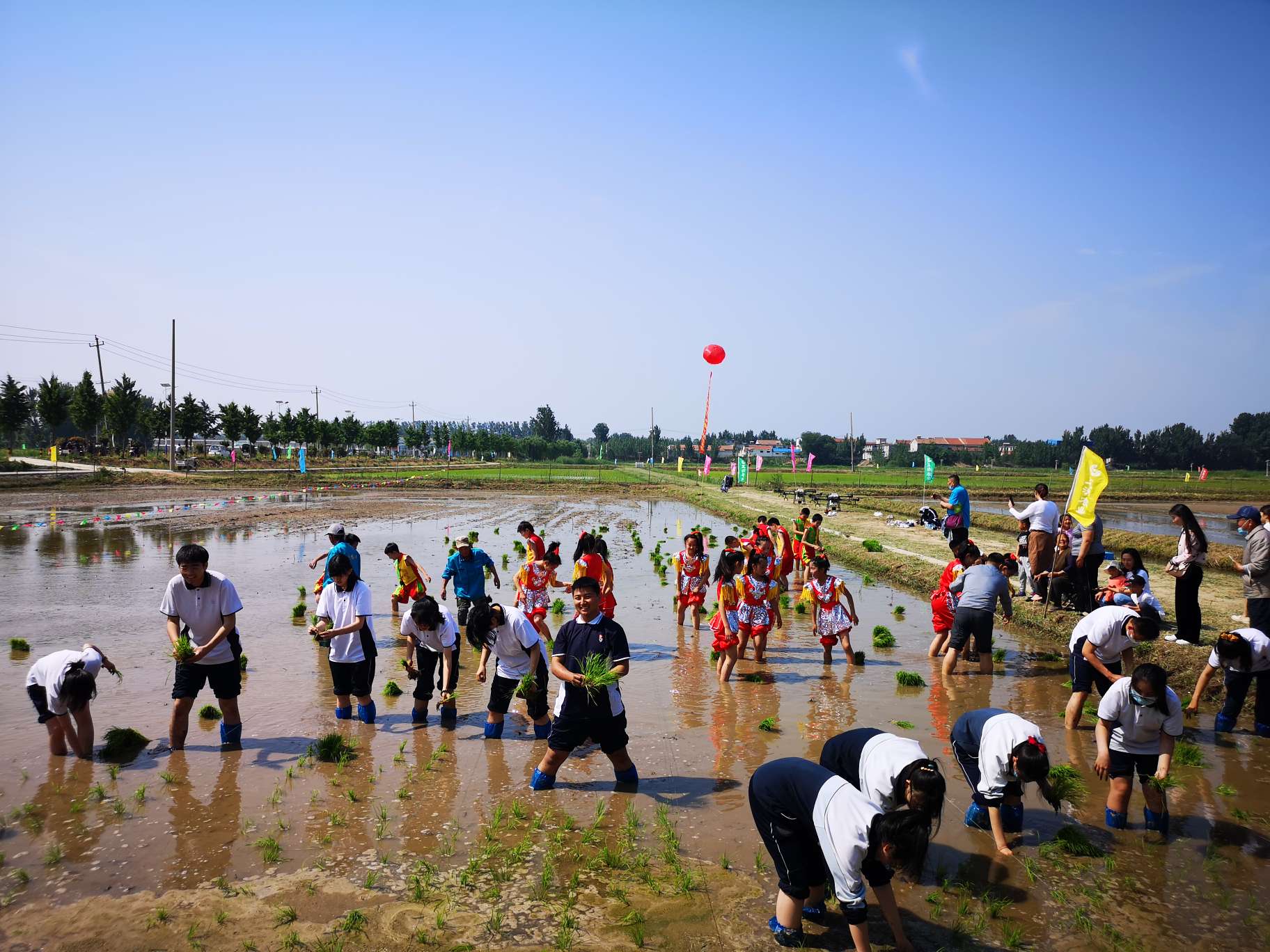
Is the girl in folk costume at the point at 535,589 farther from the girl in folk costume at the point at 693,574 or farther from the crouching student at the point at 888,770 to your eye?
the crouching student at the point at 888,770

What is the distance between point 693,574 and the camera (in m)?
12.7

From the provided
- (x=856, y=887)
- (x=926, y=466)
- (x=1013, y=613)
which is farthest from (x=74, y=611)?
(x=926, y=466)

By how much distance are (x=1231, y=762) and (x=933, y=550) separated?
14.5 m

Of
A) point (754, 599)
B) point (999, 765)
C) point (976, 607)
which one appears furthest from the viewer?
point (754, 599)

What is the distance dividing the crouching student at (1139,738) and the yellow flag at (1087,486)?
637cm

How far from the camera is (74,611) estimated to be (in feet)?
45.1

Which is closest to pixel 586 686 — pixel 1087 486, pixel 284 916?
pixel 284 916

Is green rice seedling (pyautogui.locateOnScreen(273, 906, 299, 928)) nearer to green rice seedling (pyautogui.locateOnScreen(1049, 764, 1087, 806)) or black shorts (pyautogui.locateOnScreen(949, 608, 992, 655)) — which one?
green rice seedling (pyautogui.locateOnScreen(1049, 764, 1087, 806))

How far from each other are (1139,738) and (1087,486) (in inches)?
265

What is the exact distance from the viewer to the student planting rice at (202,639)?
711 centimetres

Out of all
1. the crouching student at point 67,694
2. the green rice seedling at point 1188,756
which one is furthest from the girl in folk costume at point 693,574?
the crouching student at point 67,694

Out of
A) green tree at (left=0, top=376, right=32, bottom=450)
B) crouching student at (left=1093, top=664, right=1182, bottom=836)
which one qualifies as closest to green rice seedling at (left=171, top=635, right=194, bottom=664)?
crouching student at (left=1093, top=664, right=1182, bottom=836)

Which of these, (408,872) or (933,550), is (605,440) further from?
(408,872)

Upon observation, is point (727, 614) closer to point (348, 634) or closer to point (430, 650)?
point (430, 650)
